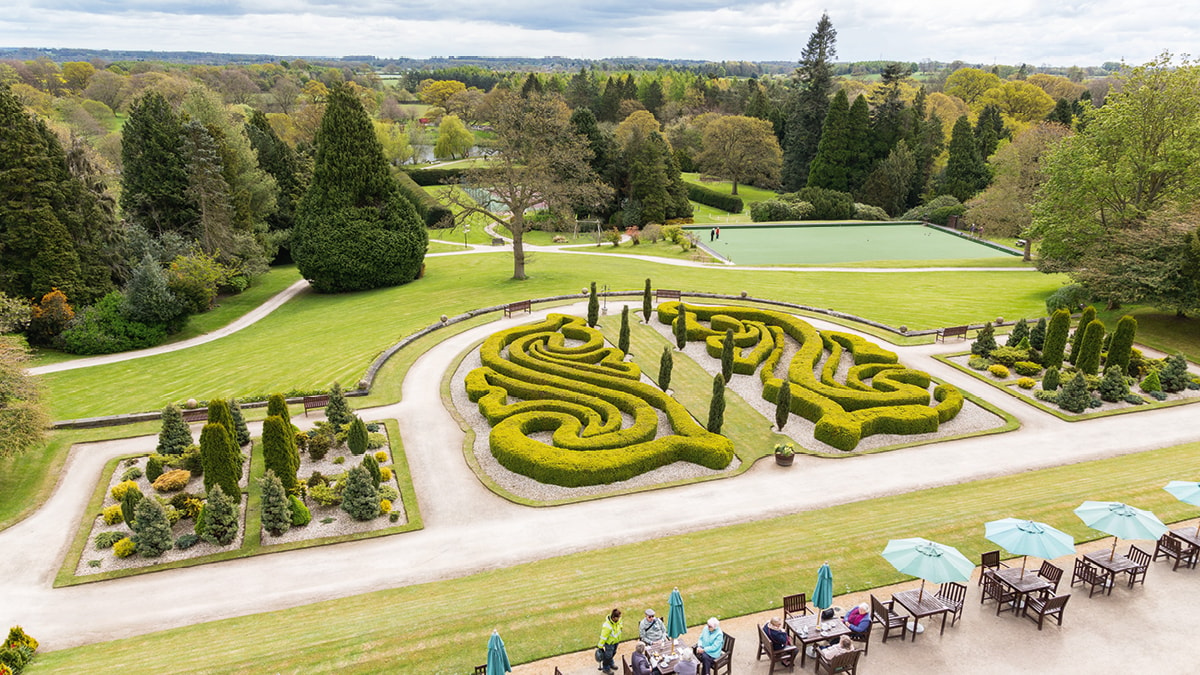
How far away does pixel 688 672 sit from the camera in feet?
47.9

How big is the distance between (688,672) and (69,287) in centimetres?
4851

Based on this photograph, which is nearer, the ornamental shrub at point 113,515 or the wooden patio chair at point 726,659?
the wooden patio chair at point 726,659

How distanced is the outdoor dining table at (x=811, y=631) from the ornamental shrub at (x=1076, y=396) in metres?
22.5

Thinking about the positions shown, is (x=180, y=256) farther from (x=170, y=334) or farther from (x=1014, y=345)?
(x=1014, y=345)

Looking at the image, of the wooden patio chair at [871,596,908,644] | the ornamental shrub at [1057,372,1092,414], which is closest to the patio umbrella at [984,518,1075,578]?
the wooden patio chair at [871,596,908,644]

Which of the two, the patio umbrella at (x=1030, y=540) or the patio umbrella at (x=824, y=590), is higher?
the patio umbrella at (x=1030, y=540)

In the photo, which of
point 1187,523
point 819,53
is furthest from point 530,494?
point 819,53

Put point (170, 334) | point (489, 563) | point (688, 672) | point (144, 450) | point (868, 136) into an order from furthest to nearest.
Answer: point (868, 136), point (170, 334), point (144, 450), point (489, 563), point (688, 672)

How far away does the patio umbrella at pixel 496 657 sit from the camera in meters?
14.1

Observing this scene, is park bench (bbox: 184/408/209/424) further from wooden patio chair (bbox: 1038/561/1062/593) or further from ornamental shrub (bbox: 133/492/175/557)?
wooden patio chair (bbox: 1038/561/1062/593)

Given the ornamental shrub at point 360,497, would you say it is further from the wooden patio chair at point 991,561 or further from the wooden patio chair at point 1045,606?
the wooden patio chair at point 1045,606

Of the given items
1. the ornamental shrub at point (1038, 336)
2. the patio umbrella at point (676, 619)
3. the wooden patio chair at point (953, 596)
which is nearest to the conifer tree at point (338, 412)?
the patio umbrella at point (676, 619)

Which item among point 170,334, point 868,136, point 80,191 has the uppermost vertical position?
point 868,136

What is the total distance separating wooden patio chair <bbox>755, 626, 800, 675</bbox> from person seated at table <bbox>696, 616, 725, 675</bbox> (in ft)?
3.92
